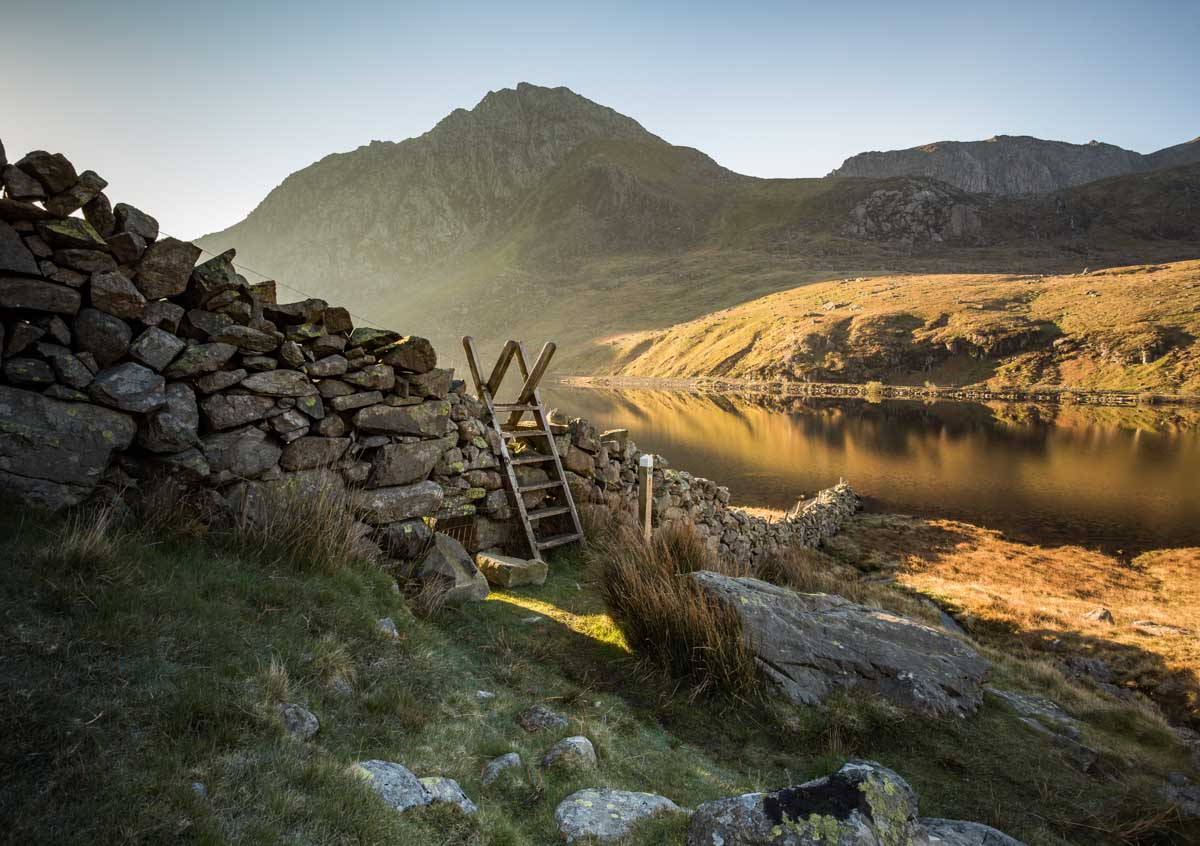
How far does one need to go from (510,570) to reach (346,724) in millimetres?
4322

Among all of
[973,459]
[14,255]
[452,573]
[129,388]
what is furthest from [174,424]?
[973,459]

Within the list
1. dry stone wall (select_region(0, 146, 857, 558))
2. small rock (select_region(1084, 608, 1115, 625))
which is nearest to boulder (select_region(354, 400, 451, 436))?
dry stone wall (select_region(0, 146, 857, 558))

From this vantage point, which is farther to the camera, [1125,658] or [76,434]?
[1125,658]

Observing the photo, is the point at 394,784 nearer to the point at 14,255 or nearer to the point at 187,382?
the point at 187,382

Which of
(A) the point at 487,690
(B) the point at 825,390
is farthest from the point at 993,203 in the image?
(A) the point at 487,690

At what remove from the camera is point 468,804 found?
3.15m

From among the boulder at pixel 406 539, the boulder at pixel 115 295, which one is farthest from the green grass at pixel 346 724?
the boulder at pixel 115 295

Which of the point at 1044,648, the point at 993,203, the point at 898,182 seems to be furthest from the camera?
the point at 898,182

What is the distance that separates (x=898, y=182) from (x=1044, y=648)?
200735 millimetres

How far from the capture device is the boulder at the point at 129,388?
4.95m

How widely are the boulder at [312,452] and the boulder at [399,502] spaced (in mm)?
534

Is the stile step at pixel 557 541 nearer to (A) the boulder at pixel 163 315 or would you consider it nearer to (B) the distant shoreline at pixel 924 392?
(A) the boulder at pixel 163 315

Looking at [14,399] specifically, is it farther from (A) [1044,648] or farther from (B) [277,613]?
(A) [1044,648]

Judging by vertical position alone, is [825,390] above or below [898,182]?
below
